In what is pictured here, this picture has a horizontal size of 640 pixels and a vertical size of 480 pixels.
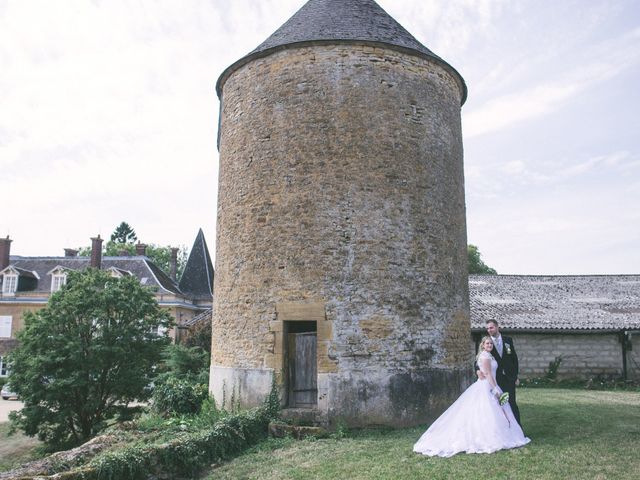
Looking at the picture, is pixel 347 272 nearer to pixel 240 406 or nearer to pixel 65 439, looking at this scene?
pixel 240 406

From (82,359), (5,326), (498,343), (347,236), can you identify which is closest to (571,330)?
(347,236)

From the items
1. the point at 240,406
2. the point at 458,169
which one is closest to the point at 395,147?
the point at 458,169

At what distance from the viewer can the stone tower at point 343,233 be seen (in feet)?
31.2

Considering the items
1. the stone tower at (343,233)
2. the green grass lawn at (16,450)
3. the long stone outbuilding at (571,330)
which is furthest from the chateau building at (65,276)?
the stone tower at (343,233)

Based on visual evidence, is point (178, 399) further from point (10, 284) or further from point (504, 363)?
point (10, 284)

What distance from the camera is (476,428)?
23.6 ft

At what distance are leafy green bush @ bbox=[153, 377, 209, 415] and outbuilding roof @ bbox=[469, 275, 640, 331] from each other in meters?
11.4

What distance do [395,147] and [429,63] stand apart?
2.19 m

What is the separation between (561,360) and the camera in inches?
762

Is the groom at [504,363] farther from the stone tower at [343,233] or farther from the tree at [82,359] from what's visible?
the tree at [82,359]

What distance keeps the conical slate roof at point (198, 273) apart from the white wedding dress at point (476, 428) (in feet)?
95.7

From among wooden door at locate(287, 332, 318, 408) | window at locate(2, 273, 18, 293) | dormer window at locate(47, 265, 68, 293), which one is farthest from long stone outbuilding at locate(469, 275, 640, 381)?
window at locate(2, 273, 18, 293)

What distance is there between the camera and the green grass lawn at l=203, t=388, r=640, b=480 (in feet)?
20.0

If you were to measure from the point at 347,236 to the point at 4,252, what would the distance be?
32.7 metres
